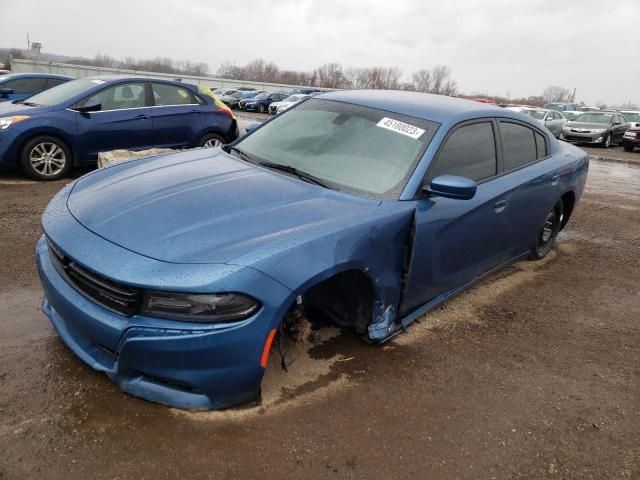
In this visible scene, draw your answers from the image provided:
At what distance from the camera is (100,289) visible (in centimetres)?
204

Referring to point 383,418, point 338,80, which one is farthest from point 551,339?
point 338,80

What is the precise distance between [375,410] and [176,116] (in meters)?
5.97

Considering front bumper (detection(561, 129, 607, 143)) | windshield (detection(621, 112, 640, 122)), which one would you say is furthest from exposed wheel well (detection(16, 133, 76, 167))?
windshield (detection(621, 112, 640, 122))

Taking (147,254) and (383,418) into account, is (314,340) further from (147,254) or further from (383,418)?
(147,254)

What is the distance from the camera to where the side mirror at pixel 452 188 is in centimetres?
266

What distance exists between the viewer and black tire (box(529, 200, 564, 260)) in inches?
184

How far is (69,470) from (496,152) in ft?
10.7

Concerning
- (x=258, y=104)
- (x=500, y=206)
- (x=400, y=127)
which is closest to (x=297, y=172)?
(x=400, y=127)

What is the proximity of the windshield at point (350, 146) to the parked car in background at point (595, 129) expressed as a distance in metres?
18.3

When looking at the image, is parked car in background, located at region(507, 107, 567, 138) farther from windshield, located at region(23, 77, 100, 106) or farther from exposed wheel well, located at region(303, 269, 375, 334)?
exposed wheel well, located at region(303, 269, 375, 334)

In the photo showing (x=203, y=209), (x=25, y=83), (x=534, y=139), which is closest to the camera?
(x=203, y=209)

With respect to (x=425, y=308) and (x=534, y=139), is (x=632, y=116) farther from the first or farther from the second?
(x=425, y=308)

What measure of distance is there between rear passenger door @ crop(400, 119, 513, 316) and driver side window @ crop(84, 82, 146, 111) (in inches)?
206

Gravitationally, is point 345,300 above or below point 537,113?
below
